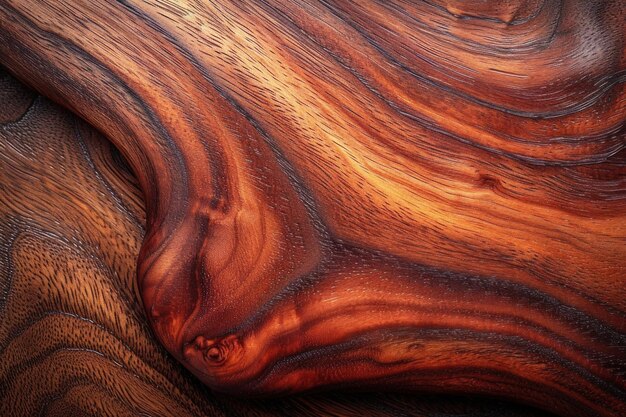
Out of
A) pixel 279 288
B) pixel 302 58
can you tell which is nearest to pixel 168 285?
pixel 279 288

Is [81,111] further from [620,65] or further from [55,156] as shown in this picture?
[620,65]

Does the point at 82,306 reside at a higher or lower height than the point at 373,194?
lower

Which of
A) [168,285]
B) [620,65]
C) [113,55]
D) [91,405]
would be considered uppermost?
[620,65]

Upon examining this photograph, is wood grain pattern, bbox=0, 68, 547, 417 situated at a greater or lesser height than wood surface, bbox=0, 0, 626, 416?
lesser

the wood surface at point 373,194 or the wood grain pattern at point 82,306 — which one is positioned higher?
the wood surface at point 373,194
